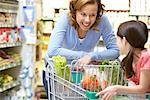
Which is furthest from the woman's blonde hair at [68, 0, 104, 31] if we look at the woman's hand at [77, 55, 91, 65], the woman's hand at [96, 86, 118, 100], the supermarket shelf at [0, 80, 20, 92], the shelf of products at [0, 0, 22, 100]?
the supermarket shelf at [0, 80, 20, 92]

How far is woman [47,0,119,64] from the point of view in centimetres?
161

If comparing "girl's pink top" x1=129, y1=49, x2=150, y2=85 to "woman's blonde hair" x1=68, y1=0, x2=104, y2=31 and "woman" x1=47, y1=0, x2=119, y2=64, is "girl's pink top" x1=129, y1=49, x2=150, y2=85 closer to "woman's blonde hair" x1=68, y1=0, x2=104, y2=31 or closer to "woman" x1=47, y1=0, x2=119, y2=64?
"woman" x1=47, y1=0, x2=119, y2=64

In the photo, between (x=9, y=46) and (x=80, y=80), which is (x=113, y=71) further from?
(x=9, y=46)

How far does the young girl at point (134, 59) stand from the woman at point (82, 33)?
0.71 feet

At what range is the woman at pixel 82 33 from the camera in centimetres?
161

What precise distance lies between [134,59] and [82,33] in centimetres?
55

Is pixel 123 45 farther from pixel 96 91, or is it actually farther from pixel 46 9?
pixel 46 9

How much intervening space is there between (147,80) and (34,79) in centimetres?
292

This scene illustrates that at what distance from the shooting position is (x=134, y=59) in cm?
140

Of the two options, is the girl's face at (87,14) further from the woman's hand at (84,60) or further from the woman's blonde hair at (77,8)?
the woman's hand at (84,60)

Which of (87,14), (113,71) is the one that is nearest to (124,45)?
(113,71)

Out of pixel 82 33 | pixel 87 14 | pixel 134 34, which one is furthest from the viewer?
pixel 82 33

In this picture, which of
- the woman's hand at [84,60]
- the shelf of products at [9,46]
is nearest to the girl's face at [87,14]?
the woman's hand at [84,60]

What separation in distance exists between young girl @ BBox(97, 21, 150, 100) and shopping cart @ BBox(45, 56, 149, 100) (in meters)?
0.05
